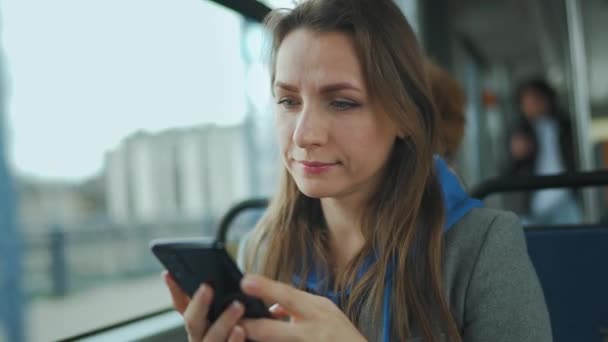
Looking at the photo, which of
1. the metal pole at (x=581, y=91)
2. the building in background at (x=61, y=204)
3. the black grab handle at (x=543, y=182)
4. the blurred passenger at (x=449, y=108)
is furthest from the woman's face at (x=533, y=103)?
the building in background at (x=61, y=204)

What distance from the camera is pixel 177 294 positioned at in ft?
2.38

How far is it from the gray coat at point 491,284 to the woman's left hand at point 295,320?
0.29 metres

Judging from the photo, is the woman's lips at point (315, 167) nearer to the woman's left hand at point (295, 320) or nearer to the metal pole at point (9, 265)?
the woman's left hand at point (295, 320)

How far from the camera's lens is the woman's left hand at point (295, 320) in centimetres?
64

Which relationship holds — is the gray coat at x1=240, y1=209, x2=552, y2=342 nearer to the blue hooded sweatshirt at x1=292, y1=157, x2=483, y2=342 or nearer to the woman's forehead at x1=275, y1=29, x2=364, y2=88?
the blue hooded sweatshirt at x1=292, y1=157, x2=483, y2=342

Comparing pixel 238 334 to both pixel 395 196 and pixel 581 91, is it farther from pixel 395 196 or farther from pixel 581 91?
pixel 581 91

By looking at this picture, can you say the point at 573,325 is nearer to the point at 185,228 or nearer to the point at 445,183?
the point at 445,183

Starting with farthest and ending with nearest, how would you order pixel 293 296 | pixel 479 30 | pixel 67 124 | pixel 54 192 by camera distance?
pixel 54 192 → pixel 479 30 → pixel 67 124 → pixel 293 296

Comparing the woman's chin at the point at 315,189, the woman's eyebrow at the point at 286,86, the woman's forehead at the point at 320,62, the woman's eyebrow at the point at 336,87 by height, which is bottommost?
the woman's chin at the point at 315,189

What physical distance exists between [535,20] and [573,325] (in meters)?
5.32

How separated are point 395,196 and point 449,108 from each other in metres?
0.87

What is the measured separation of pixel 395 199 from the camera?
3.43ft

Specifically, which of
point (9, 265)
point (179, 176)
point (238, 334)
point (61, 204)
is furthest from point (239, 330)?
point (61, 204)

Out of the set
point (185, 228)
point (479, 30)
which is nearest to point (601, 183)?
point (479, 30)
